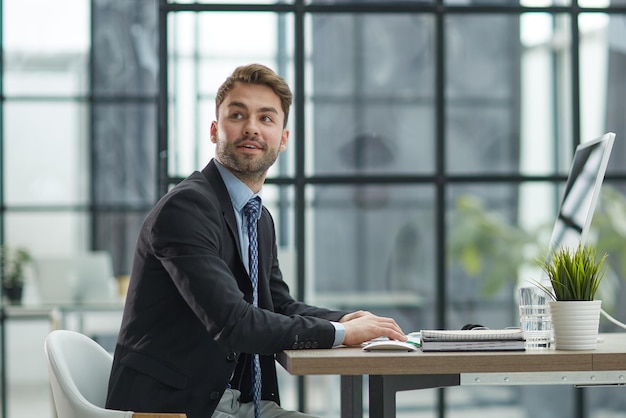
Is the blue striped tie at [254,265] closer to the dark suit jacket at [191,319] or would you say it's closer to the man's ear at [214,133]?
the dark suit jacket at [191,319]

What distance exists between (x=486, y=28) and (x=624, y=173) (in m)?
0.92

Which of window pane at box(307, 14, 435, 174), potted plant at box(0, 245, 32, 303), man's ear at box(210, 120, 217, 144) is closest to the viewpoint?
man's ear at box(210, 120, 217, 144)

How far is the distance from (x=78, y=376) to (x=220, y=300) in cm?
51

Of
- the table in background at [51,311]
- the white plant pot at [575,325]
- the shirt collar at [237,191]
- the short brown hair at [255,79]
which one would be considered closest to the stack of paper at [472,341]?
the white plant pot at [575,325]

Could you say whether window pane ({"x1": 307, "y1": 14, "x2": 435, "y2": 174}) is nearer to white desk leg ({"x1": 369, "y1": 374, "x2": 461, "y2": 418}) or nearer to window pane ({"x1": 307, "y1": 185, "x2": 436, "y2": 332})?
window pane ({"x1": 307, "y1": 185, "x2": 436, "y2": 332})

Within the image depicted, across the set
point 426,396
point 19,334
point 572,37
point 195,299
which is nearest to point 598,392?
point 426,396

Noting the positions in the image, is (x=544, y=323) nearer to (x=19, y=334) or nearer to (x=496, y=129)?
(x=496, y=129)

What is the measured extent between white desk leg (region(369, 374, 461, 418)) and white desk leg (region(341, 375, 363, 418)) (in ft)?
1.20

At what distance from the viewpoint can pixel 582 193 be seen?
9.14 ft

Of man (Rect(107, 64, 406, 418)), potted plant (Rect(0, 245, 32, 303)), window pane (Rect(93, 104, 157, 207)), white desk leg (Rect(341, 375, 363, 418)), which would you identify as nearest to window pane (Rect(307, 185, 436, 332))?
man (Rect(107, 64, 406, 418))

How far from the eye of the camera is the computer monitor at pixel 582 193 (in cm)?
260

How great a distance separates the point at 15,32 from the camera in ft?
26.8

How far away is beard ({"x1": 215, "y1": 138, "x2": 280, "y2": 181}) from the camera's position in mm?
2637

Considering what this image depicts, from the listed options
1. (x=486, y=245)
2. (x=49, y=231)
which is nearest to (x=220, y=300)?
(x=486, y=245)
